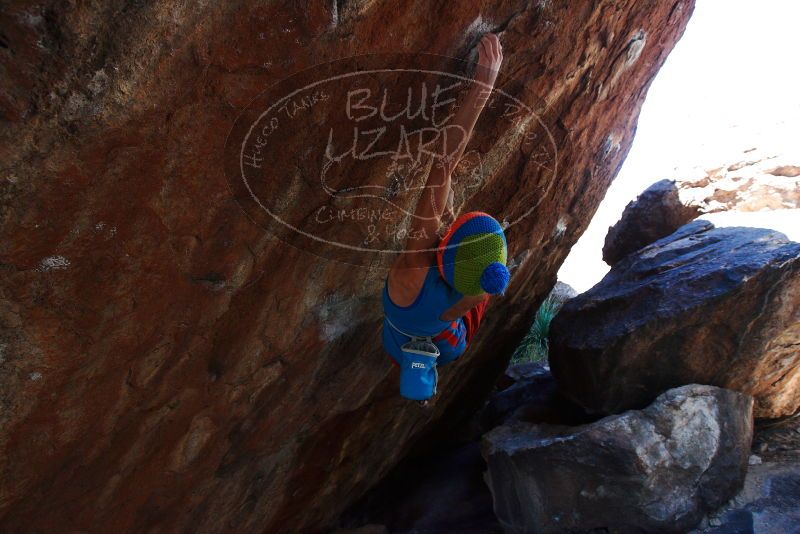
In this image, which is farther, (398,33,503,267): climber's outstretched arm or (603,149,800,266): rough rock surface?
(603,149,800,266): rough rock surface

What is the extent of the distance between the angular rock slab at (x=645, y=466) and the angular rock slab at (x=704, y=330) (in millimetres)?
169

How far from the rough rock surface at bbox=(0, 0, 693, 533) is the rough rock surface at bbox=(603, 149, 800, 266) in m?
2.46

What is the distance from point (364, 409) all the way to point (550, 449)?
1094 mm

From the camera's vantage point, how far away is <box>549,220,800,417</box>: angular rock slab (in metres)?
3.19

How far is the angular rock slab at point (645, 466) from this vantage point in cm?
296

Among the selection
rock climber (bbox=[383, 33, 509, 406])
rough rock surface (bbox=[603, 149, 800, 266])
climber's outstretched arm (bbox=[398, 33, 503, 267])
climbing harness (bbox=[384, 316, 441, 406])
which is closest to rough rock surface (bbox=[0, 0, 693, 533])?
climber's outstretched arm (bbox=[398, 33, 503, 267])

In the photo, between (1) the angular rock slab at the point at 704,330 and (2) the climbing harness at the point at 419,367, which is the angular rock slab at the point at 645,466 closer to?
(1) the angular rock slab at the point at 704,330

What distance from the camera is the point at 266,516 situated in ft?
11.3

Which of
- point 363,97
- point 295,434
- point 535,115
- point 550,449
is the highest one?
point 535,115

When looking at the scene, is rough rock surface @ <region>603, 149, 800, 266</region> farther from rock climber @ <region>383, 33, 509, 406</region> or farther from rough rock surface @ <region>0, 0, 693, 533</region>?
rock climber @ <region>383, 33, 509, 406</region>

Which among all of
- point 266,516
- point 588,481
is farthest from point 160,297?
point 588,481

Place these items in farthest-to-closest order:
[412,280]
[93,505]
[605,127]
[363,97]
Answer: [605,127] < [93,505] < [412,280] < [363,97]

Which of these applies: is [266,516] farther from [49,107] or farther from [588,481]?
[49,107]

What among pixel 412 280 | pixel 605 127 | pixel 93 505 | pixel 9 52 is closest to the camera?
pixel 9 52
